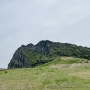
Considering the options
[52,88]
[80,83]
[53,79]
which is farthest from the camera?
[53,79]

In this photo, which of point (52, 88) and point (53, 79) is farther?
point (53, 79)

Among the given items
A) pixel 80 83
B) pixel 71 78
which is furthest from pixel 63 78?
pixel 80 83

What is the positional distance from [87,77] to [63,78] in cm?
639

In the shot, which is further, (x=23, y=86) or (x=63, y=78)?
(x=63, y=78)

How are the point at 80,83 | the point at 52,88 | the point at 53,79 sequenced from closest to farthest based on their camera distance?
the point at 52,88, the point at 80,83, the point at 53,79

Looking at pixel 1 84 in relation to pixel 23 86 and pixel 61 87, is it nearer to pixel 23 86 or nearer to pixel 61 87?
pixel 23 86

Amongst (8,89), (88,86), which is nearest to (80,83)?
(88,86)

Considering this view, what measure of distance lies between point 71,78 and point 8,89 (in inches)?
597

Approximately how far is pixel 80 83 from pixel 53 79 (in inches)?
276

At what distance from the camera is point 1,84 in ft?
198

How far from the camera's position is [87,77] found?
65062 millimetres

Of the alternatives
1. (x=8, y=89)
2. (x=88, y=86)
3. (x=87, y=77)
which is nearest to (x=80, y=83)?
(x=88, y=86)

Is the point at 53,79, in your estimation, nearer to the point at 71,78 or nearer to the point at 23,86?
the point at 71,78

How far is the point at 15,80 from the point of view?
210 feet
